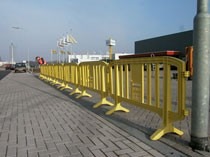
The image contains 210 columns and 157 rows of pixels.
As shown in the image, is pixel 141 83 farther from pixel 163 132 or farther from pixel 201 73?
pixel 201 73

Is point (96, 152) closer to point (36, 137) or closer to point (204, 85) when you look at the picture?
point (36, 137)

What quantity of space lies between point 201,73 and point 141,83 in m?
1.82

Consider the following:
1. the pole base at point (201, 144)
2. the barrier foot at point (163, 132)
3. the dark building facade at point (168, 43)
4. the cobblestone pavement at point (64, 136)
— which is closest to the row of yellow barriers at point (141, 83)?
the barrier foot at point (163, 132)

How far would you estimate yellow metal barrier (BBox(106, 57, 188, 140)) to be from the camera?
15.5 ft

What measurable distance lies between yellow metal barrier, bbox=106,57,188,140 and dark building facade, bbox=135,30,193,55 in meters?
41.0

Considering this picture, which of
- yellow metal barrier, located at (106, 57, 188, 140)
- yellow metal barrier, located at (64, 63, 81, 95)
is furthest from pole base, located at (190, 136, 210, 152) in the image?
yellow metal barrier, located at (64, 63, 81, 95)

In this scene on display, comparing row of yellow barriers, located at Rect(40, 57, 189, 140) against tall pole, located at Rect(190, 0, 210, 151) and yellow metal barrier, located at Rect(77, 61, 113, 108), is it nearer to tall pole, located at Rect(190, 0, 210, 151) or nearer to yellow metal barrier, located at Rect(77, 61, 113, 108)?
yellow metal barrier, located at Rect(77, 61, 113, 108)

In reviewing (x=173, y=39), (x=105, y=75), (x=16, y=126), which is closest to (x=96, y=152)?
(x=16, y=126)

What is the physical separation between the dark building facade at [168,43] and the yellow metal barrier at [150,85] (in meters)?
41.0

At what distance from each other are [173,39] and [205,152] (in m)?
52.0

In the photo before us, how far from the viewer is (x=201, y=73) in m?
4.34

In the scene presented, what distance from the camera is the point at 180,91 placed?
4723mm

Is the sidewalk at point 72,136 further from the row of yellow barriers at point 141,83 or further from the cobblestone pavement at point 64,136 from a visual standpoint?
the row of yellow barriers at point 141,83

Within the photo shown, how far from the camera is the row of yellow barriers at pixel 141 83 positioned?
4.82 metres
